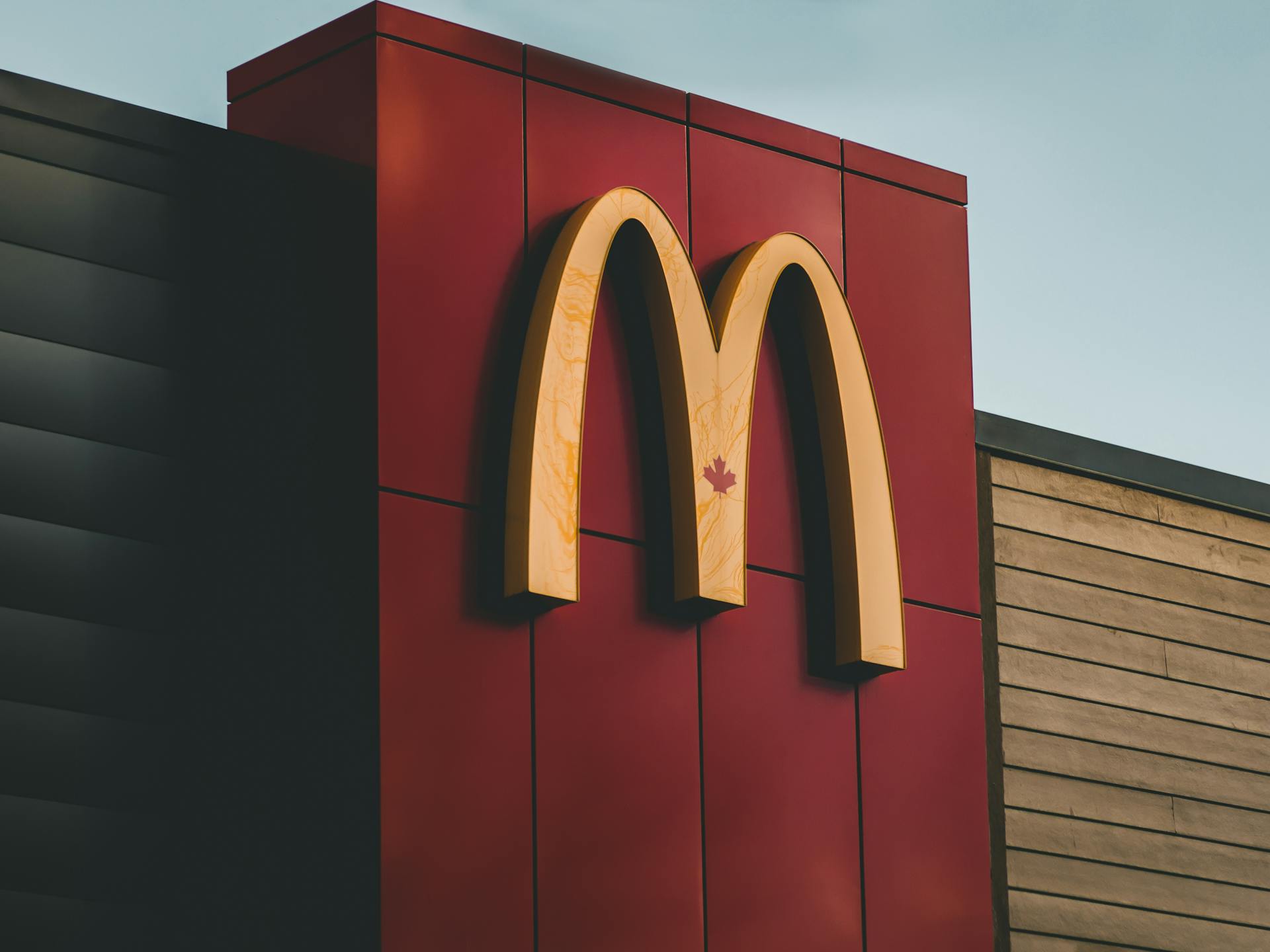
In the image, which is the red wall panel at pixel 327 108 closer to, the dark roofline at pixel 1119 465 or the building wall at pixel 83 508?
the building wall at pixel 83 508

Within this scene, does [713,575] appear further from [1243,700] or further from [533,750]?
[1243,700]

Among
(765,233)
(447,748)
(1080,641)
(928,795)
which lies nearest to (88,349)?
(447,748)

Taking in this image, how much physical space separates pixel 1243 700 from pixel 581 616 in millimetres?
5184

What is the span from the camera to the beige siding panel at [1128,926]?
412 inches

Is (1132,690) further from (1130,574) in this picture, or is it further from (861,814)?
(861,814)

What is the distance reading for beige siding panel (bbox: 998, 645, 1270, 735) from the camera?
10875mm

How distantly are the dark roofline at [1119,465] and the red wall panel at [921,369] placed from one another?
28.6 inches

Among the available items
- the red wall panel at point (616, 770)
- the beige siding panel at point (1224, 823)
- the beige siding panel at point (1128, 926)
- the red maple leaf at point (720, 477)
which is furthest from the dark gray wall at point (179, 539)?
the beige siding panel at point (1224, 823)

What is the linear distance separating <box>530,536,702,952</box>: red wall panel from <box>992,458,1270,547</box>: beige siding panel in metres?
3.25

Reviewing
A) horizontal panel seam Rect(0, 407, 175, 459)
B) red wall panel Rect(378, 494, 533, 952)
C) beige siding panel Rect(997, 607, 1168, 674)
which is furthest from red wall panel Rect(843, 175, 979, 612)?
horizontal panel seam Rect(0, 407, 175, 459)

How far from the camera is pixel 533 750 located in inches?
319

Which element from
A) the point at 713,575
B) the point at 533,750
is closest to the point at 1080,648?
the point at 713,575

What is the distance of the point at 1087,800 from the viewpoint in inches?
428

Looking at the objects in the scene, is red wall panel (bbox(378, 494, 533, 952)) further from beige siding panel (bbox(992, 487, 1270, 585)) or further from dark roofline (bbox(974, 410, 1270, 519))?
beige siding panel (bbox(992, 487, 1270, 585))
